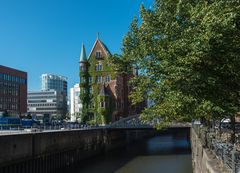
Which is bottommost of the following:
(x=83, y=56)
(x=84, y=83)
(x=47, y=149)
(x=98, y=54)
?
(x=47, y=149)

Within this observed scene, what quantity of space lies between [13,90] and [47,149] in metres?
103

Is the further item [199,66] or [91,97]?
[91,97]

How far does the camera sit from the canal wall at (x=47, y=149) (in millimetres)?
35156

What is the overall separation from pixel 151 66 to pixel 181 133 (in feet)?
384

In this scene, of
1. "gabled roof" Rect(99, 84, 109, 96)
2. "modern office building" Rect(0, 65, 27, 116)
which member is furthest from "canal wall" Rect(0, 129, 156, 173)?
"modern office building" Rect(0, 65, 27, 116)

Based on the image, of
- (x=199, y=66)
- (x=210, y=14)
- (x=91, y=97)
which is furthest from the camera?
(x=91, y=97)

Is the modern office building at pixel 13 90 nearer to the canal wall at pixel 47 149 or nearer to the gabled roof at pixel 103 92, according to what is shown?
the gabled roof at pixel 103 92

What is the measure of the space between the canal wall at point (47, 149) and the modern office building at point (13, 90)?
74858 millimetres

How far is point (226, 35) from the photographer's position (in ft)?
43.0

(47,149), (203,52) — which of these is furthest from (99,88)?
(203,52)

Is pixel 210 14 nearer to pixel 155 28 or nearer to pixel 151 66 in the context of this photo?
pixel 151 66

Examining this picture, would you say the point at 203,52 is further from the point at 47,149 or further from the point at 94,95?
the point at 94,95

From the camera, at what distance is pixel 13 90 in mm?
142500

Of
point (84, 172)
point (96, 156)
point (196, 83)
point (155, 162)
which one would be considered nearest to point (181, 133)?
point (96, 156)
